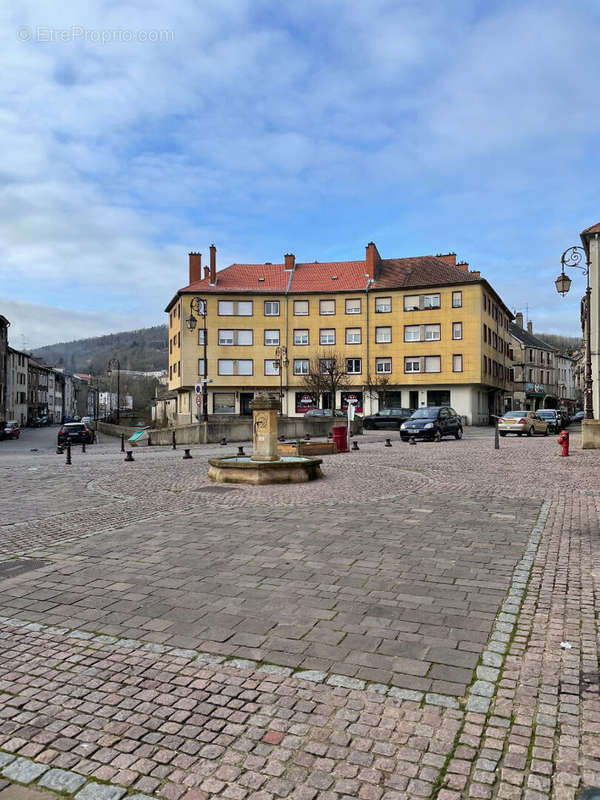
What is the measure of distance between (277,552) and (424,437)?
75.4 feet

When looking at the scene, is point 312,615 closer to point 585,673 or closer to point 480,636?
point 480,636

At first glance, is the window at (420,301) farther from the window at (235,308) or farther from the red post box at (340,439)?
the red post box at (340,439)

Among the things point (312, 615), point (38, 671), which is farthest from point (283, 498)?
point (38, 671)

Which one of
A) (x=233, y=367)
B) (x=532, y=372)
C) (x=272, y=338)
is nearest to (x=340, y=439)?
(x=233, y=367)

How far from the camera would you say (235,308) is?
5656 cm

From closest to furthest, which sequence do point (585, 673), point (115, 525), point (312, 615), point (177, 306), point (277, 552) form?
point (585, 673) → point (312, 615) → point (277, 552) → point (115, 525) → point (177, 306)

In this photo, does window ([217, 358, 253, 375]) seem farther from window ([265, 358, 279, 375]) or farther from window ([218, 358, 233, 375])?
window ([265, 358, 279, 375])

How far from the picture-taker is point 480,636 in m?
4.35

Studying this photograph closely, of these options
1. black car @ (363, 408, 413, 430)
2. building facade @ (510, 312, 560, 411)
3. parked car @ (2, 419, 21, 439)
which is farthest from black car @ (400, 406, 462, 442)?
building facade @ (510, 312, 560, 411)

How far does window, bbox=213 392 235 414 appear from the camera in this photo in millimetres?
55969

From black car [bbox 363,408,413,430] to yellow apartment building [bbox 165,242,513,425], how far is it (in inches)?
443

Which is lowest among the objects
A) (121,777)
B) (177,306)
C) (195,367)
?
(121,777)

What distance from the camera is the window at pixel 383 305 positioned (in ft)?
180

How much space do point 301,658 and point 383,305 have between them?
2079 inches
